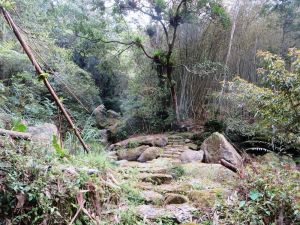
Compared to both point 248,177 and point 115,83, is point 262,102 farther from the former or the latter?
point 115,83

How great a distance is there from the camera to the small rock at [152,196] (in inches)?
90.6

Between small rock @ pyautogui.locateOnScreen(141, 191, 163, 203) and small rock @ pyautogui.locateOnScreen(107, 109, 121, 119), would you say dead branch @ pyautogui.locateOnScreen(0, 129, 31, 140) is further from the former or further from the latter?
small rock @ pyautogui.locateOnScreen(107, 109, 121, 119)

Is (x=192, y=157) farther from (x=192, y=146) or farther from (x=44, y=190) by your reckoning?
(x=44, y=190)

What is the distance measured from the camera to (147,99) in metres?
7.68

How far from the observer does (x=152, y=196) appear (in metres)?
2.37

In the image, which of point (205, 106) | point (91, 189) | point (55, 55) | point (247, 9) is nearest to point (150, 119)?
point (205, 106)

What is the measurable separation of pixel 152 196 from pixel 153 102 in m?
5.43

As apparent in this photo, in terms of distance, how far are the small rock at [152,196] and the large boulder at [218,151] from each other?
195 cm

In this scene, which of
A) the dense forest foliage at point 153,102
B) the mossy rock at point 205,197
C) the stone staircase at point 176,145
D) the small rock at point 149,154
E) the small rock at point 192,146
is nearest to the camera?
the dense forest foliage at point 153,102

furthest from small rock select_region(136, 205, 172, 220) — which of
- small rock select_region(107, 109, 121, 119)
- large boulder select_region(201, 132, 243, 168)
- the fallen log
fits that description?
small rock select_region(107, 109, 121, 119)

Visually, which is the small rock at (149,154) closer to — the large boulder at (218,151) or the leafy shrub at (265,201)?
the large boulder at (218,151)

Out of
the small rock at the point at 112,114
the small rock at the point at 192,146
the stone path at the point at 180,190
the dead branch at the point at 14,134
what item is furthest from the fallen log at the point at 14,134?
the small rock at the point at 112,114

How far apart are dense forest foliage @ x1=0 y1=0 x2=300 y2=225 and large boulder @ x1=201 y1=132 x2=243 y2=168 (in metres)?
0.04

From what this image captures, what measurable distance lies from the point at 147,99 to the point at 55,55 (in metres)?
2.61
